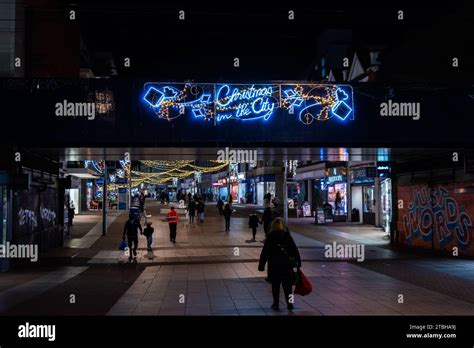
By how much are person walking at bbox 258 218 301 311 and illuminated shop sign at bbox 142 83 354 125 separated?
7.19 metres

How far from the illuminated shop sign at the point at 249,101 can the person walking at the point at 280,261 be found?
7.19 m

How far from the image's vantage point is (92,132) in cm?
1659

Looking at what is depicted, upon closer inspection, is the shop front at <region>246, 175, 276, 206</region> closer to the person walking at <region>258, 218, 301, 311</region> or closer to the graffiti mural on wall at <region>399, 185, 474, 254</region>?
the graffiti mural on wall at <region>399, 185, 474, 254</region>

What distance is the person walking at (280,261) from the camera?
33.2ft

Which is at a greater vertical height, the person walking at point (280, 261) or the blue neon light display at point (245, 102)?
the blue neon light display at point (245, 102)

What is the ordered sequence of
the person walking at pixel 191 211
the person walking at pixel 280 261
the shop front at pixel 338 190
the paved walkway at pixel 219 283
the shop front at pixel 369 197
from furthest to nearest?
1. the shop front at pixel 338 190
2. the person walking at pixel 191 211
3. the shop front at pixel 369 197
4. the paved walkway at pixel 219 283
5. the person walking at pixel 280 261

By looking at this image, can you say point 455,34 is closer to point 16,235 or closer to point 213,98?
point 213,98

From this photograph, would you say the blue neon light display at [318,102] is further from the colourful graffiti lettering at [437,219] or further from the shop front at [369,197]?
the shop front at [369,197]

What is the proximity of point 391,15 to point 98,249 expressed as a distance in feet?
49.6

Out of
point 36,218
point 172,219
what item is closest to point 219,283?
point 36,218

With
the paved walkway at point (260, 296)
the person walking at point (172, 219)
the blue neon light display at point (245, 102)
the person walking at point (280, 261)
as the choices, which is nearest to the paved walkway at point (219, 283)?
the paved walkway at point (260, 296)

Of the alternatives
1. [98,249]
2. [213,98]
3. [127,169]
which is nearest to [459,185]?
[213,98]

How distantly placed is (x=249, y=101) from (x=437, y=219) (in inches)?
363

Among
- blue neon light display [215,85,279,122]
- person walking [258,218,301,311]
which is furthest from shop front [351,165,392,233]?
person walking [258,218,301,311]
